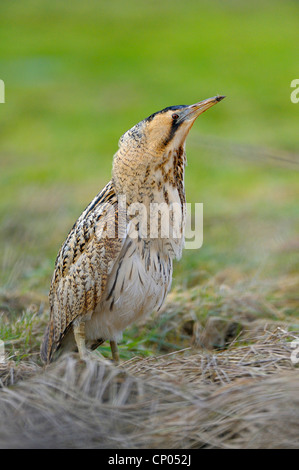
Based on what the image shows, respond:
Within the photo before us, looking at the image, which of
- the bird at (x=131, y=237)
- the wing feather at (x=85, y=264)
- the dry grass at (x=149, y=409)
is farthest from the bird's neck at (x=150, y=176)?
the dry grass at (x=149, y=409)

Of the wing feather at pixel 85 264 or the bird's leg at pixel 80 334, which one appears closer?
the wing feather at pixel 85 264

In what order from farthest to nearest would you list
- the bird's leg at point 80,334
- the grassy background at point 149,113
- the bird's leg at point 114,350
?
the grassy background at point 149,113, the bird's leg at point 114,350, the bird's leg at point 80,334

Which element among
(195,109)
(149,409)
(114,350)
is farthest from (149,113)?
(149,409)

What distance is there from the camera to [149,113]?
14125mm

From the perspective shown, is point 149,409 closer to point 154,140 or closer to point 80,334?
point 80,334

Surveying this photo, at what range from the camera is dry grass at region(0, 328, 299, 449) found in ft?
8.00

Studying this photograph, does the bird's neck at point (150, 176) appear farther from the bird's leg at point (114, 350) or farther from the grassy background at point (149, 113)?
the bird's leg at point (114, 350)

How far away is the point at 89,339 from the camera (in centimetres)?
379

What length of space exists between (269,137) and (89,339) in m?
9.05

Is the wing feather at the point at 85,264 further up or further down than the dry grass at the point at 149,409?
further up

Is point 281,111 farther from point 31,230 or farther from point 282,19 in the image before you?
point 282,19

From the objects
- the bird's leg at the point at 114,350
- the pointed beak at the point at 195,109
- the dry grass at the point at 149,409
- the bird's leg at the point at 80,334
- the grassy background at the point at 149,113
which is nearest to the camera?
the dry grass at the point at 149,409

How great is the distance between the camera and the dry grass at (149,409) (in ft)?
8.00

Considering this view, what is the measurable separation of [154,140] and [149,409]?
4.39ft
